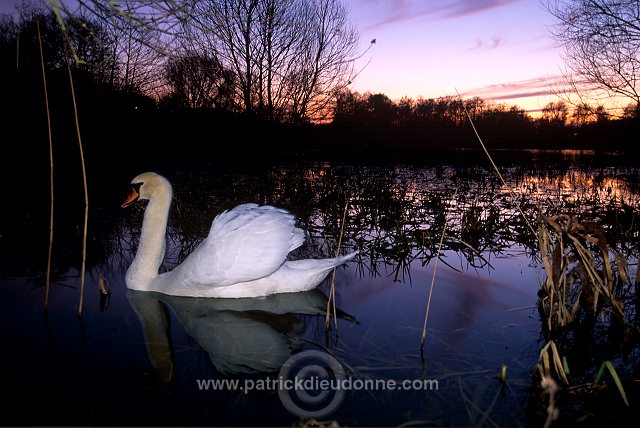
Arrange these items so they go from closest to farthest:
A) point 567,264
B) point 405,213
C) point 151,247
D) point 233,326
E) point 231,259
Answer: point 567,264 → point 233,326 → point 231,259 → point 151,247 → point 405,213

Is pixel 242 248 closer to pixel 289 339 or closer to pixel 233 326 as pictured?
pixel 233 326

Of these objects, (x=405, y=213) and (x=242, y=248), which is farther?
(x=405, y=213)

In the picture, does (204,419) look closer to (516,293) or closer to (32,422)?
(32,422)

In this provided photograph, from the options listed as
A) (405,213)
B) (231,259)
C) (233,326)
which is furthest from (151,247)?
(405,213)

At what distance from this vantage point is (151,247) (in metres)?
4.20

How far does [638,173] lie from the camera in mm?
15953

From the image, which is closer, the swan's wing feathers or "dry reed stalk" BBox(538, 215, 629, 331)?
"dry reed stalk" BBox(538, 215, 629, 331)

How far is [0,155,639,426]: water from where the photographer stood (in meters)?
2.40

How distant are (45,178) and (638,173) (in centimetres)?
1873

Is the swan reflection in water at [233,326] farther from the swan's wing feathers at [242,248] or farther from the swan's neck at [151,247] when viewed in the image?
the swan's wing feathers at [242,248]

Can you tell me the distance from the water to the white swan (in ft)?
0.47

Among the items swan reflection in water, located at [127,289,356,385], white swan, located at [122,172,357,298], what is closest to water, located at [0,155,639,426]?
swan reflection in water, located at [127,289,356,385]

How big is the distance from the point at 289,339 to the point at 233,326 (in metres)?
0.52

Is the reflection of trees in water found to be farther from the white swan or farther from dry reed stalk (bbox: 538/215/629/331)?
the white swan
